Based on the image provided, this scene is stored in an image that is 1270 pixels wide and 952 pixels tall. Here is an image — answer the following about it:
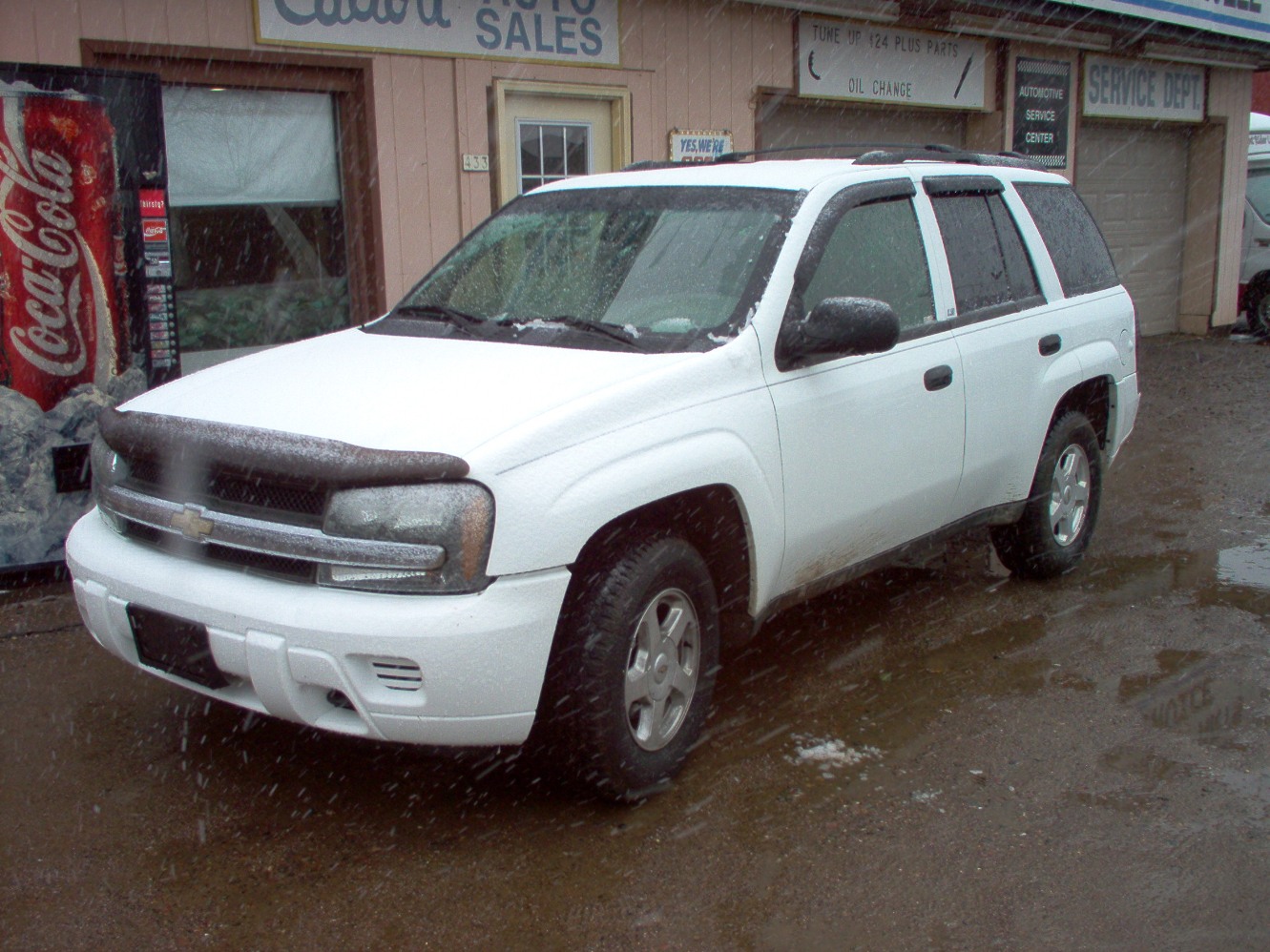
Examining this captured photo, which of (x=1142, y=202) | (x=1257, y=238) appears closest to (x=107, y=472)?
(x=1142, y=202)

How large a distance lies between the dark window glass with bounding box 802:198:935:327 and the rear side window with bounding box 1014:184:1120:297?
3.59ft

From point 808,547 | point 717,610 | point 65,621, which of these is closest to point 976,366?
point 808,547

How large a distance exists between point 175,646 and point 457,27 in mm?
5804

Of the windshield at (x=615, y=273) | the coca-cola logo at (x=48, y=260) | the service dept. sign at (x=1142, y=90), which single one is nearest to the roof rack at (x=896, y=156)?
the windshield at (x=615, y=273)

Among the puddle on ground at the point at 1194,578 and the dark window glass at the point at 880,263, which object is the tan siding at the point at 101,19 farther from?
the puddle on ground at the point at 1194,578

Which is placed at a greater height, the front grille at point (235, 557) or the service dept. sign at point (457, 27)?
the service dept. sign at point (457, 27)

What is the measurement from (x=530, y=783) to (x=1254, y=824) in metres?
2.08

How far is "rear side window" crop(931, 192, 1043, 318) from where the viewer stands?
196 inches

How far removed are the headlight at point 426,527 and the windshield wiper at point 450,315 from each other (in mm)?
1163

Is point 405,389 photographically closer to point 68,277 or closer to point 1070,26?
point 68,277

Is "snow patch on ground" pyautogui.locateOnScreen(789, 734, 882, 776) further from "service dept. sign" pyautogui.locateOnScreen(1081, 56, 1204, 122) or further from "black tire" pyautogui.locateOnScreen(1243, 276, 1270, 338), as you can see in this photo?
"black tire" pyautogui.locateOnScreen(1243, 276, 1270, 338)

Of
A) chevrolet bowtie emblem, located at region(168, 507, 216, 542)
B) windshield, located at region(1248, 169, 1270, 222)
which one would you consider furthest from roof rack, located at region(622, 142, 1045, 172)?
windshield, located at region(1248, 169, 1270, 222)

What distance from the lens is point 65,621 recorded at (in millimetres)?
5336

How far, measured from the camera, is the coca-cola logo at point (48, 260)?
5352 mm
